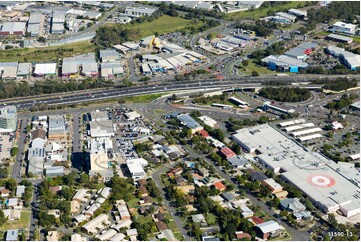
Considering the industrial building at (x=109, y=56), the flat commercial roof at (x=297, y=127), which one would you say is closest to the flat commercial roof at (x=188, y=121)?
the flat commercial roof at (x=297, y=127)

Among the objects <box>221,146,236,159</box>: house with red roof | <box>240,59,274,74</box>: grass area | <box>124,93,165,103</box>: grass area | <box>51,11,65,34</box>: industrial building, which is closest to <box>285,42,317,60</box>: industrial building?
<box>240,59,274,74</box>: grass area

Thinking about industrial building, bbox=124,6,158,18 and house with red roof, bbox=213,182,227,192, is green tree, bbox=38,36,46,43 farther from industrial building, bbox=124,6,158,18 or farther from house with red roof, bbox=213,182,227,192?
house with red roof, bbox=213,182,227,192

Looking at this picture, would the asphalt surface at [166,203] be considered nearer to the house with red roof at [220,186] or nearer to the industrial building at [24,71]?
the house with red roof at [220,186]

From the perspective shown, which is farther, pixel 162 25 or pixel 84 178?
pixel 162 25

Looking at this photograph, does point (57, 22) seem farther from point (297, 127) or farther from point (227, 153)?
point (227, 153)

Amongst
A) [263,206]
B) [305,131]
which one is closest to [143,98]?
[305,131]

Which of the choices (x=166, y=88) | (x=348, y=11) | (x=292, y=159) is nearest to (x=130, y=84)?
(x=166, y=88)
